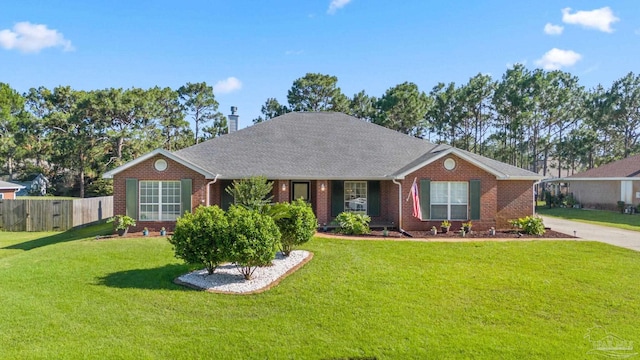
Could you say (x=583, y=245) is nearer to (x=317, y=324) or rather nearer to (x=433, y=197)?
(x=433, y=197)

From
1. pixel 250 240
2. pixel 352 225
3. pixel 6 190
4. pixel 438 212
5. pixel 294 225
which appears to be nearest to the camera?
pixel 250 240

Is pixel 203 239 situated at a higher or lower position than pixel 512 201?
lower

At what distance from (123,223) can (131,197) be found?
1.20 metres

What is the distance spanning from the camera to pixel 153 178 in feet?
51.6

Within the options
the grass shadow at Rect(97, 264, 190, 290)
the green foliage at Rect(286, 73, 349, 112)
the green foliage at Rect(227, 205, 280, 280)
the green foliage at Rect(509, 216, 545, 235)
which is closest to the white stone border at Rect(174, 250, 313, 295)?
the grass shadow at Rect(97, 264, 190, 290)

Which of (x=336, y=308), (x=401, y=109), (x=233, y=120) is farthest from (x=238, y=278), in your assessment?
(x=401, y=109)

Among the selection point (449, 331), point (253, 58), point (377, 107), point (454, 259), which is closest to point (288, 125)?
point (253, 58)

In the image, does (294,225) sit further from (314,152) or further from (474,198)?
(474,198)

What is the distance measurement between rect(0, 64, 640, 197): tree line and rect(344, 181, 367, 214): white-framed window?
25023 millimetres

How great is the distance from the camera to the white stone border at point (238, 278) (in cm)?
860

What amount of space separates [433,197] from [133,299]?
1262 cm

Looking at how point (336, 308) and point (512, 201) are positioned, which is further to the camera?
point (512, 201)

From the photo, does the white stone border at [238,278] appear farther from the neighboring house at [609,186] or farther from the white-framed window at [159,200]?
the neighboring house at [609,186]

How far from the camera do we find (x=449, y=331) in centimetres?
651
